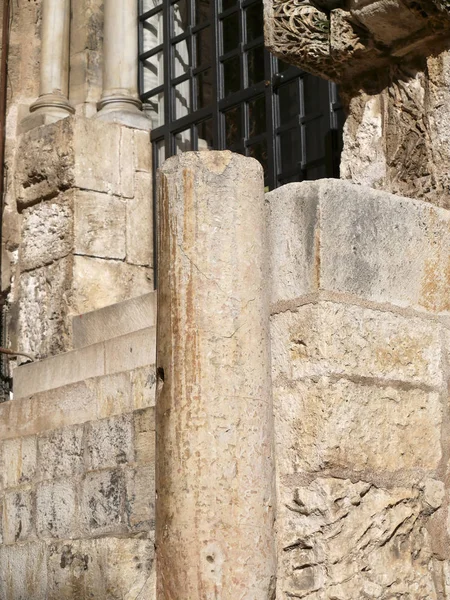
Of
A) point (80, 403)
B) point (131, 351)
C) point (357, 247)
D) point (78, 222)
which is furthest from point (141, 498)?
point (78, 222)

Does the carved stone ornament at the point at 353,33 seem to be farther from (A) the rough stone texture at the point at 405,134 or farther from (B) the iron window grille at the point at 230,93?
(B) the iron window grille at the point at 230,93

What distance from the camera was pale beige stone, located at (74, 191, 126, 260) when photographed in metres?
8.16

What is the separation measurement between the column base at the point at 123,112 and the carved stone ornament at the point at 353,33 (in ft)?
12.2

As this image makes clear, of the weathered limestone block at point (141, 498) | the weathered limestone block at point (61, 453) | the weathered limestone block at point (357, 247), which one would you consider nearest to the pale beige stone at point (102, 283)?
the weathered limestone block at point (61, 453)

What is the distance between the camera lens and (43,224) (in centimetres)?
838

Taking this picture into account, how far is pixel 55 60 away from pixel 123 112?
843 millimetres

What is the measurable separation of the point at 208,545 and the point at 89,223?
5.21 meters

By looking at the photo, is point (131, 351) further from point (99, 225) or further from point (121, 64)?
point (121, 64)

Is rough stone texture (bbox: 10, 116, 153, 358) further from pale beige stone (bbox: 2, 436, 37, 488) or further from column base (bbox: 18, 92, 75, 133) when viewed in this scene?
pale beige stone (bbox: 2, 436, 37, 488)

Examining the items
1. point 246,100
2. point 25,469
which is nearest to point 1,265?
point 246,100

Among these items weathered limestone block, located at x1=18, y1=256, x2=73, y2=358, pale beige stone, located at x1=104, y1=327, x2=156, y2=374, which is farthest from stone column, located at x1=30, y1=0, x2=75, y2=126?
pale beige stone, located at x1=104, y1=327, x2=156, y2=374

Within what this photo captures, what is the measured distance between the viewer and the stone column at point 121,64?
28.6ft

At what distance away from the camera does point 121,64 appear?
8.85 metres

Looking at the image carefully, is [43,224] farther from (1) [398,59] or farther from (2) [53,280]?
(1) [398,59]
